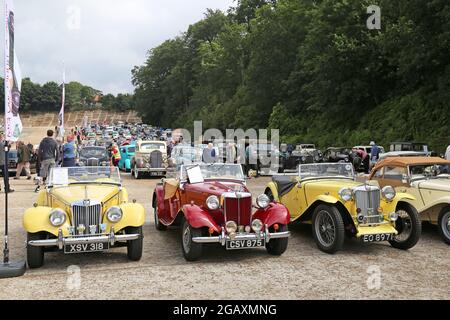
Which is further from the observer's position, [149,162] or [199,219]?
A: [149,162]

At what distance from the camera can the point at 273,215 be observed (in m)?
7.66

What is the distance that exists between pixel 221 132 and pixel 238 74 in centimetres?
1083

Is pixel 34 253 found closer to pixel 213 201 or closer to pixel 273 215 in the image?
pixel 213 201

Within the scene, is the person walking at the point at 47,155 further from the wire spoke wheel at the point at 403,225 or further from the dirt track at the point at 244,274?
the wire spoke wheel at the point at 403,225

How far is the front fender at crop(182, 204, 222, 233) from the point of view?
7.26 meters

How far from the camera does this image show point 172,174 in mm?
9930

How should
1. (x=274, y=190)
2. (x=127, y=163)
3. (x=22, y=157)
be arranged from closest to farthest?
(x=274, y=190)
(x=22, y=157)
(x=127, y=163)

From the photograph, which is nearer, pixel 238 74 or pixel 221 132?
pixel 221 132

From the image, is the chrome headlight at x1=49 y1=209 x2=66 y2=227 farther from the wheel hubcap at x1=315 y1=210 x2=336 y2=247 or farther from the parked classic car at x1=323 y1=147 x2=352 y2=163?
the parked classic car at x1=323 y1=147 x2=352 y2=163

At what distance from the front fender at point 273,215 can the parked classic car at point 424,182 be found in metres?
2.31

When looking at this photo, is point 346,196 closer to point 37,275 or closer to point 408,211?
point 408,211

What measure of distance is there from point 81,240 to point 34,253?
713 mm

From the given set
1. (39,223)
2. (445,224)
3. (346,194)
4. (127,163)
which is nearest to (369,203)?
(346,194)
